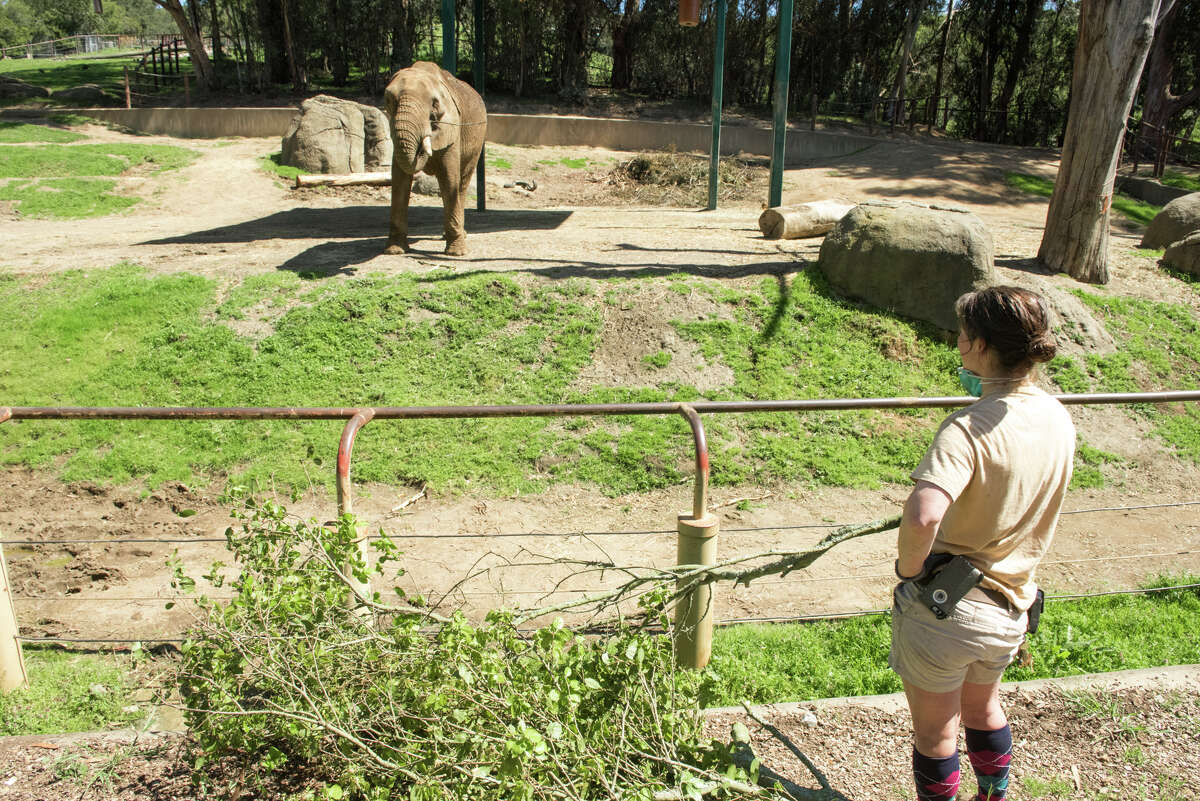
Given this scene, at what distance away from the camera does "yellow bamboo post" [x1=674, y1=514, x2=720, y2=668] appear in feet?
11.6

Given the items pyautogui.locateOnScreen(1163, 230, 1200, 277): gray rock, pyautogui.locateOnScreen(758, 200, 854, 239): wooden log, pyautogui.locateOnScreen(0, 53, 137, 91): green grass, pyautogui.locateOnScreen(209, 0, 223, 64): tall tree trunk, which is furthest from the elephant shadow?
pyautogui.locateOnScreen(209, 0, 223, 64): tall tree trunk

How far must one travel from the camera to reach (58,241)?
35.2ft

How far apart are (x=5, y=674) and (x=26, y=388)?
15.8 feet

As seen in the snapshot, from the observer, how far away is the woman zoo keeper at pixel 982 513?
228cm

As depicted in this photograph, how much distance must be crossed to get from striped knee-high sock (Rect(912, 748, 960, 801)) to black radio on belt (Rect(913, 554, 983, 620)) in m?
0.52

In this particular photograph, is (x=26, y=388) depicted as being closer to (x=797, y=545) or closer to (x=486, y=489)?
(x=486, y=489)

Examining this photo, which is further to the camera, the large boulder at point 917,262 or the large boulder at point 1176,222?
the large boulder at point 1176,222

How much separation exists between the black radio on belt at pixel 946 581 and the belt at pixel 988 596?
38mm

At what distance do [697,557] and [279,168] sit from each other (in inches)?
603

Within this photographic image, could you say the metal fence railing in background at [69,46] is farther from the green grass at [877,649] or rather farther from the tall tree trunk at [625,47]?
the green grass at [877,649]

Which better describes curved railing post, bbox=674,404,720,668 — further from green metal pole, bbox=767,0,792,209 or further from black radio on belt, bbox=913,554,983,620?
green metal pole, bbox=767,0,792,209

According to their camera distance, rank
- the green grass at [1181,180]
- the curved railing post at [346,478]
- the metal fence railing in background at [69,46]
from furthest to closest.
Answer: the metal fence railing in background at [69,46] → the green grass at [1181,180] → the curved railing post at [346,478]

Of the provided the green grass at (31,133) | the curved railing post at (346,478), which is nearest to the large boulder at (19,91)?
the green grass at (31,133)

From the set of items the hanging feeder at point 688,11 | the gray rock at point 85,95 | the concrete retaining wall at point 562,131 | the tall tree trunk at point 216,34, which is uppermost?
the tall tree trunk at point 216,34
